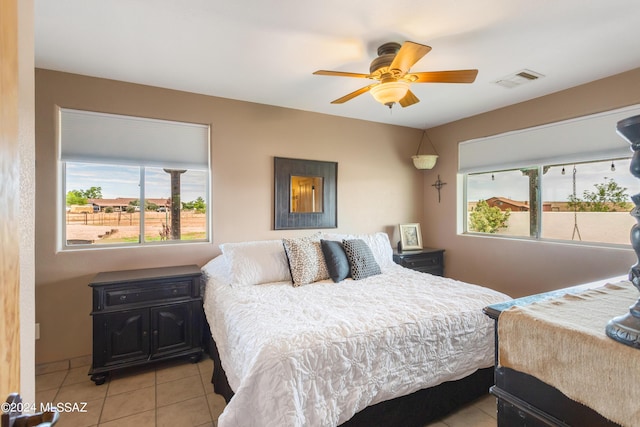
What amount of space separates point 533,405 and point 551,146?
119 inches

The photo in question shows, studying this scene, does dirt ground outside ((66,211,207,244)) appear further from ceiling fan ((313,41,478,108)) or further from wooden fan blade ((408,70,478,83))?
wooden fan blade ((408,70,478,83))

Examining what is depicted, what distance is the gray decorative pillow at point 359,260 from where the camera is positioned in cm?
286

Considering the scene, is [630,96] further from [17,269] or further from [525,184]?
[17,269]

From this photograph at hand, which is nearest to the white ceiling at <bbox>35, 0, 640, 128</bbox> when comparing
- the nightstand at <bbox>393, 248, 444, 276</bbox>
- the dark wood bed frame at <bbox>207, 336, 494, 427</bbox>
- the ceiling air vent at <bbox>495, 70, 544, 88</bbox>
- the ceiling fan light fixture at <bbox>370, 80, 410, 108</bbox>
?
the ceiling air vent at <bbox>495, 70, 544, 88</bbox>

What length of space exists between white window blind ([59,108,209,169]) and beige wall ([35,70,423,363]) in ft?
0.27

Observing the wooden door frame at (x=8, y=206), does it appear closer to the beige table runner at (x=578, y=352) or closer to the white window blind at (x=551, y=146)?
the beige table runner at (x=578, y=352)

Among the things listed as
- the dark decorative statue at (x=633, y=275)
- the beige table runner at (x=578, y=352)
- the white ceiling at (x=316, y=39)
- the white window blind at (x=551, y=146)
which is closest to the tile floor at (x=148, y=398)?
the beige table runner at (x=578, y=352)

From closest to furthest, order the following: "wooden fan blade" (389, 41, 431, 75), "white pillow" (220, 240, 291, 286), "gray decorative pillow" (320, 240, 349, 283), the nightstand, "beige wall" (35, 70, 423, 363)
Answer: "wooden fan blade" (389, 41, 431, 75) → "beige wall" (35, 70, 423, 363) → "white pillow" (220, 240, 291, 286) → "gray decorative pillow" (320, 240, 349, 283) → the nightstand

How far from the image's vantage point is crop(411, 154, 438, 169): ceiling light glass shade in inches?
157

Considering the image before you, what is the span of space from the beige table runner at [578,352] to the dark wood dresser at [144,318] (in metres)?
2.44

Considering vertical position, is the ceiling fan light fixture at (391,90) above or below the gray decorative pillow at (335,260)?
above

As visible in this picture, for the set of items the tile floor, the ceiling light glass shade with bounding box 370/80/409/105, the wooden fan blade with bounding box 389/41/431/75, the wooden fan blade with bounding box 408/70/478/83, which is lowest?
the tile floor

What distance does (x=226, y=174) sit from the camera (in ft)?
10.3

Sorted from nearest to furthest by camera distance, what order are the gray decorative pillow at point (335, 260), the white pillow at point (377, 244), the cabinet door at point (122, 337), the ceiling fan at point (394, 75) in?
the ceiling fan at point (394, 75) → the cabinet door at point (122, 337) → the gray decorative pillow at point (335, 260) → the white pillow at point (377, 244)
